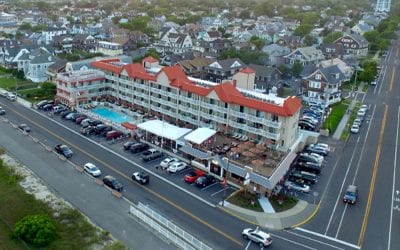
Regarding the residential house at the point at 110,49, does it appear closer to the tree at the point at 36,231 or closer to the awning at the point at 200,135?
the awning at the point at 200,135

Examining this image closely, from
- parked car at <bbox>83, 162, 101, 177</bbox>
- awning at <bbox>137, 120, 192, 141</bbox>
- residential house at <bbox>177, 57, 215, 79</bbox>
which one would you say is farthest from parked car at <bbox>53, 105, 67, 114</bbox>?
residential house at <bbox>177, 57, 215, 79</bbox>

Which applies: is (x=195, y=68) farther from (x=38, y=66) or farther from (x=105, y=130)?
(x=105, y=130)

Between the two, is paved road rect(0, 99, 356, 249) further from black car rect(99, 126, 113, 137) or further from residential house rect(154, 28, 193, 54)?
residential house rect(154, 28, 193, 54)

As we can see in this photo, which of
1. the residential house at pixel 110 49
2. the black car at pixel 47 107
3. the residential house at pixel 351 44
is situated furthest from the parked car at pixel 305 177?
the residential house at pixel 351 44

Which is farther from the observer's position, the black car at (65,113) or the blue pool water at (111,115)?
the black car at (65,113)

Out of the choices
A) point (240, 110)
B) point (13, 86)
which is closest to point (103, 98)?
point (13, 86)
